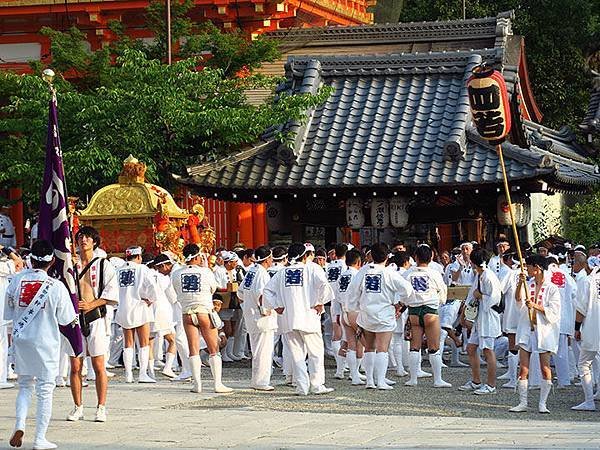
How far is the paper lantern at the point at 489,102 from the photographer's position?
14570 millimetres

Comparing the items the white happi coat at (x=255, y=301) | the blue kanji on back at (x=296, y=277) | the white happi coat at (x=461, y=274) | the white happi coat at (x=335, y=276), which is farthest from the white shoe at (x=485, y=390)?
the white happi coat at (x=461, y=274)

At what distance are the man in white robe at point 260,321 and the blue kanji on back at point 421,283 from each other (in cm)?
181

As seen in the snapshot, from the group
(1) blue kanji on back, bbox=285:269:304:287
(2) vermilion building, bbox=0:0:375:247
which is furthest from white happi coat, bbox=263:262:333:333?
(2) vermilion building, bbox=0:0:375:247

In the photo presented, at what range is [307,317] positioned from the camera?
1563 cm

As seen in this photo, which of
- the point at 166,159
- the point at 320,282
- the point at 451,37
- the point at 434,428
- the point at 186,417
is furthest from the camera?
the point at 451,37

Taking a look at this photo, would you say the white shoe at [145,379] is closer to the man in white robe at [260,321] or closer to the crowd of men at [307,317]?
the crowd of men at [307,317]

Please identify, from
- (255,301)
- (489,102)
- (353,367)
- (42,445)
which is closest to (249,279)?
(255,301)

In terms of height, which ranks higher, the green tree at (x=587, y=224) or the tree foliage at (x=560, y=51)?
the tree foliage at (x=560, y=51)

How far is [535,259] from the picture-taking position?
1374 centimetres

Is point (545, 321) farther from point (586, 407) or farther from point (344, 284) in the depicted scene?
point (344, 284)

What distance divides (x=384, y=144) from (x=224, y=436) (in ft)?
40.2

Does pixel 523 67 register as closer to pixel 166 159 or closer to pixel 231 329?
pixel 166 159

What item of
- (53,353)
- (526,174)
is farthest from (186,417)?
(526,174)

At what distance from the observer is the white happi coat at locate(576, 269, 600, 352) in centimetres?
1387
